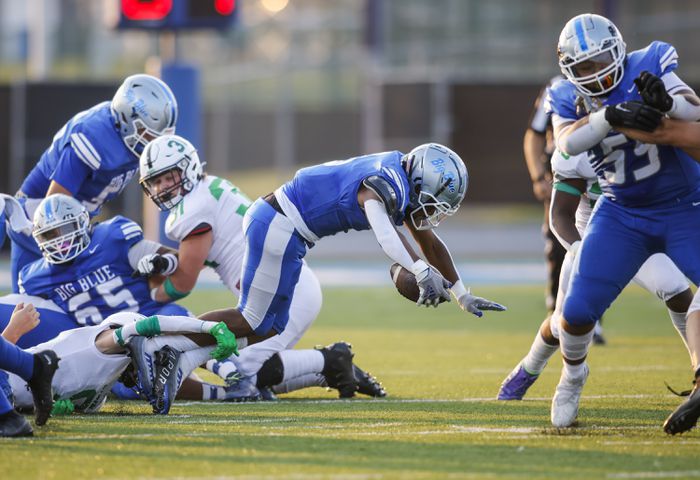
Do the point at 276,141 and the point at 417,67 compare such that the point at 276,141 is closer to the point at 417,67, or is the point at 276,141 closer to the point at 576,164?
the point at 417,67

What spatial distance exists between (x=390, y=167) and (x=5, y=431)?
194cm

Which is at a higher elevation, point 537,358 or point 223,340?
point 223,340

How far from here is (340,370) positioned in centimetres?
635

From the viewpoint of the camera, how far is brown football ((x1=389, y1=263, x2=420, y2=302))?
5316 mm

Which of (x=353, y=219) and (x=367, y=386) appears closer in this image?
(x=353, y=219)

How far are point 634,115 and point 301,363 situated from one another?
89.4 inches

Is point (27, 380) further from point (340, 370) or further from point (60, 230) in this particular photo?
point (340, 370)

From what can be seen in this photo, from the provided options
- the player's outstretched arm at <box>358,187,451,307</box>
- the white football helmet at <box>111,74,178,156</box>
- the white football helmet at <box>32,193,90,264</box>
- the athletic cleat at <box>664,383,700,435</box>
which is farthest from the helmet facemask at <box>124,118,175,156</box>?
the athletic cleat at <box>664,383,700,435</box>

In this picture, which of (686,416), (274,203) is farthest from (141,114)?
(686,416)

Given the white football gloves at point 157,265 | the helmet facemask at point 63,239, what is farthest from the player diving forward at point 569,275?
the helmet facemask at point 63,239

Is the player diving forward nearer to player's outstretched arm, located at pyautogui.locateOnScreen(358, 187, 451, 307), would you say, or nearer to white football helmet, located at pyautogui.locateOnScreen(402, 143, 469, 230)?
white football helmet, located at pyautogui.locateOnScreen(402, 143, 469, 230)

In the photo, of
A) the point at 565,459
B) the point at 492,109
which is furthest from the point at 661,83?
the point at 492,109

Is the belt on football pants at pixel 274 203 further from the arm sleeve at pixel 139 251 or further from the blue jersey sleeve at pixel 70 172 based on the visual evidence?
the blue jersey sleeve at pixel 70 172

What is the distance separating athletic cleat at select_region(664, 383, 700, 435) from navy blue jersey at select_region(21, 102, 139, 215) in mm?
3768
